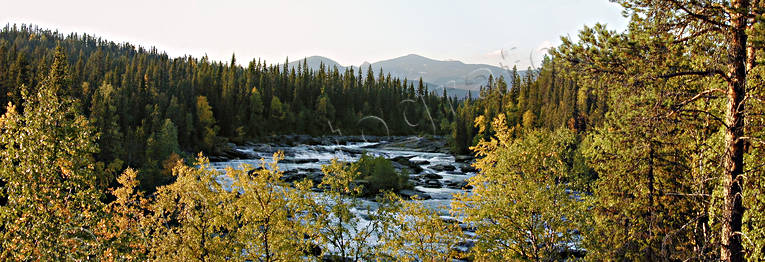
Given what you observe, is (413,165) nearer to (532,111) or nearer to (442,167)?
(442,167)

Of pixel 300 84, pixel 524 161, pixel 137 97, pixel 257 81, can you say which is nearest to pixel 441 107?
pixel 300 84

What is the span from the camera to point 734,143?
8.24 m

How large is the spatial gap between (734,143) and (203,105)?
98.6m

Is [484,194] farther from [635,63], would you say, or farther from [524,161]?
[635,63]

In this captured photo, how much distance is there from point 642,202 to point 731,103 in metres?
8.54

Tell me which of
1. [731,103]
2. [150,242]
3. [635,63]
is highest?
[635,63]

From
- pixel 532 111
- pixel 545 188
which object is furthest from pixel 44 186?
pixel 532 111

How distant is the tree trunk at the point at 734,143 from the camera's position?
8.17m

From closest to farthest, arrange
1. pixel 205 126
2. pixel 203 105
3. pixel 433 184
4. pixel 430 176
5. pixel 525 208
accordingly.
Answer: pixel 525 208 → pixel 433 184 → pixel 430 176 → pixel 205 126 → pixel 203 105

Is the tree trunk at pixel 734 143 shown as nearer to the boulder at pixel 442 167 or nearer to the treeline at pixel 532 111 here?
the boulder at pixel 442 167

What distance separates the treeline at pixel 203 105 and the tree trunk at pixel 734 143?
35.2 metres

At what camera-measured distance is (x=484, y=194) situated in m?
18.1

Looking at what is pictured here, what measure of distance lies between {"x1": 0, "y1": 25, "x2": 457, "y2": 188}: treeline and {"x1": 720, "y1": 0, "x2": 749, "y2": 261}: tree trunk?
115 feet

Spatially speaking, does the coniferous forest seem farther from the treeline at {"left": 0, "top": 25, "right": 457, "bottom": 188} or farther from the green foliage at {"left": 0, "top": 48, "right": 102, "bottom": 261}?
the treeline at {"left": 0, "top": 25, "right": 457, "bottom": 188}
